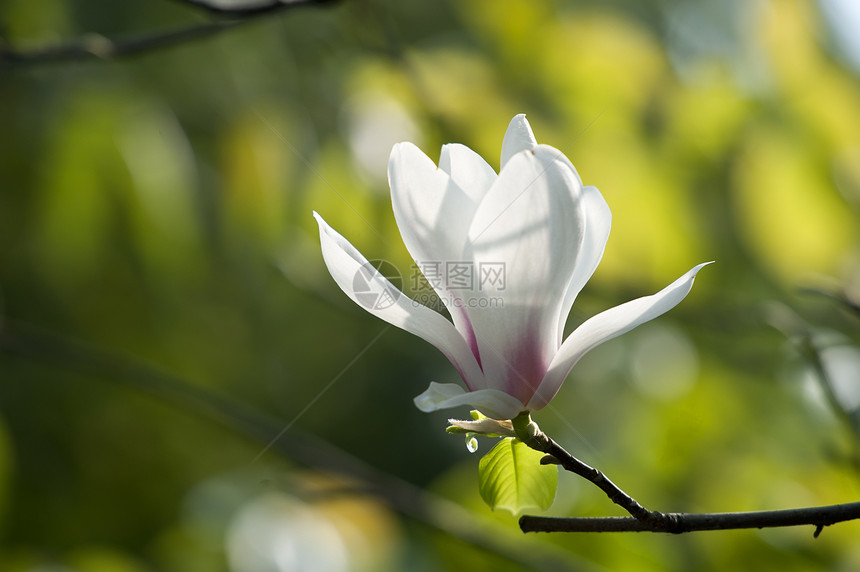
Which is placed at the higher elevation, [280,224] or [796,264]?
[796,264]

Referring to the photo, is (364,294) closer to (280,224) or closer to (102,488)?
(280,224)

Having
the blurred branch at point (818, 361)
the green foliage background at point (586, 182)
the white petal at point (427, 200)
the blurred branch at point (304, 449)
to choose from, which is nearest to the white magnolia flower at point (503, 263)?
the white petal at point (427, 200)

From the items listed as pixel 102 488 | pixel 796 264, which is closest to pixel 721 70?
pixel 796 264

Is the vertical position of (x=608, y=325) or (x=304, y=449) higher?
(x=608, y=325)

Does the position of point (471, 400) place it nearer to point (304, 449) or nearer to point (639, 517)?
point (639, 517)

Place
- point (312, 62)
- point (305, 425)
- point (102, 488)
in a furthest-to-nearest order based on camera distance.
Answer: point (305, 425) → point (102, 488) → point (312, 62)

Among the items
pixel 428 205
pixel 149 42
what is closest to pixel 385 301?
pixel 428 205
